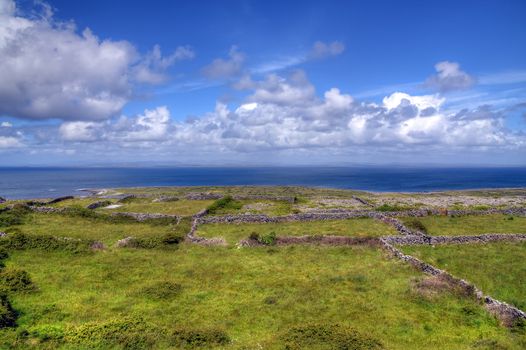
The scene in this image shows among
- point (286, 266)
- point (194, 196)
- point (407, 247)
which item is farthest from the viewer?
point (194, 196)

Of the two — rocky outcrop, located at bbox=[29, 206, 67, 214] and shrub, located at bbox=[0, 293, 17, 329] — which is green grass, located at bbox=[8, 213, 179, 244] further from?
shrub, located at bbox=[0, 293, 17, 329]

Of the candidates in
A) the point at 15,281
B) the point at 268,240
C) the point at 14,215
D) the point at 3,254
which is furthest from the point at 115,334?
the point at 14,215

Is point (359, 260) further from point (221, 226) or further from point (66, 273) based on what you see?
point (66, 273)

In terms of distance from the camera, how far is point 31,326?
633 inches

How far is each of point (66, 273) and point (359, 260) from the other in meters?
21.3

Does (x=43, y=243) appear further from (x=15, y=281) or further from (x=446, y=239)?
(x=446, y=239)

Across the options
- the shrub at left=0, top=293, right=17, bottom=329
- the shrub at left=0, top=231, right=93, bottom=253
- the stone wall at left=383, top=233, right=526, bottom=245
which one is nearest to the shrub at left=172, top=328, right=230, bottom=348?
the shrub at left=0, top=293, right=17, bottom=329

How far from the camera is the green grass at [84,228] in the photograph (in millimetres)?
34438

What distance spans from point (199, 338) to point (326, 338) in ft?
18.1

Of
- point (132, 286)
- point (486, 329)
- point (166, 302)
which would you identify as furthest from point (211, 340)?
point (486, 329)

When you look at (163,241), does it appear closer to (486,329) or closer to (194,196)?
(486,329)

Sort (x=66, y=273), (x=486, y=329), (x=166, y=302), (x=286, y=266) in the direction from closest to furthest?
(x=486, y=329), (x=166, y=302), (x=66, y=273), (x=286, y=266)

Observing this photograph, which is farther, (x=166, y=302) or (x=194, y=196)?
(x=194, y=196)

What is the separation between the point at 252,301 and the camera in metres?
18.9
